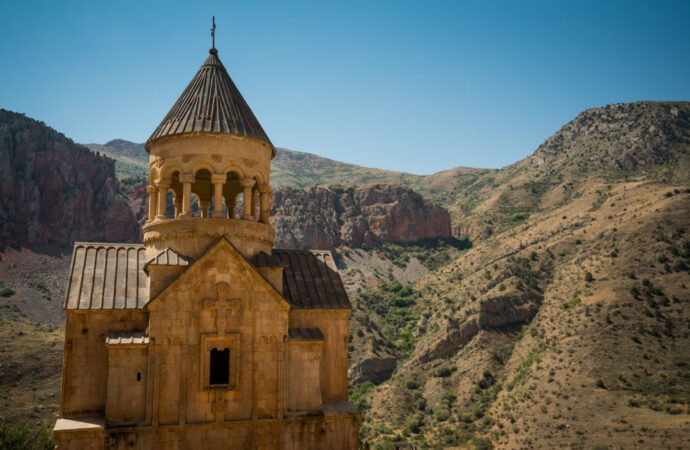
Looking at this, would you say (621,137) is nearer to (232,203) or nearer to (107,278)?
(232,203)

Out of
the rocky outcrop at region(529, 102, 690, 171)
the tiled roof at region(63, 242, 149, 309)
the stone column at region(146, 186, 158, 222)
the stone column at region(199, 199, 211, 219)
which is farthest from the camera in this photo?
the rocky outcrop at region(529, 102, 690, 171)

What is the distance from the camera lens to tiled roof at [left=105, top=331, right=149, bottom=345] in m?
13.9

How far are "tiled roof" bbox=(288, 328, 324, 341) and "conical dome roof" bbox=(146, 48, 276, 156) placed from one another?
5.55 metres

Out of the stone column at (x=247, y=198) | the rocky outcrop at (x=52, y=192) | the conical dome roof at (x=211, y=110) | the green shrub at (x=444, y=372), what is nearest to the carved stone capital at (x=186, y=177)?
the conical dome roof at (x=211, y=110)

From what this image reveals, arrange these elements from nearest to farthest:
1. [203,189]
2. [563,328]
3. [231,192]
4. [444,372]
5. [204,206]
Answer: [203,189]
[231,192]
[204,206]
[563,328]
[444,372]

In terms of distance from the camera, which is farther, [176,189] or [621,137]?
[621,137]

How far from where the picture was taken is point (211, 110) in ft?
54.2

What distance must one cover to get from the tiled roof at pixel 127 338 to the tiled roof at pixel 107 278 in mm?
649

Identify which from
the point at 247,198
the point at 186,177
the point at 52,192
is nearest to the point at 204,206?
the point at 186,177

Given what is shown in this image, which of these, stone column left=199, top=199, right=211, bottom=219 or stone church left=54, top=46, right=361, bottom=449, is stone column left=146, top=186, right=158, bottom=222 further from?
stone column left=199, top=199, right=211, bottom=219

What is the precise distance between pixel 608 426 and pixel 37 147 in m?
87.1

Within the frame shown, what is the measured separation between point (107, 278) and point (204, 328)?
3.12 m

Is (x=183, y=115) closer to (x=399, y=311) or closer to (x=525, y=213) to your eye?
(x=399, y=311)

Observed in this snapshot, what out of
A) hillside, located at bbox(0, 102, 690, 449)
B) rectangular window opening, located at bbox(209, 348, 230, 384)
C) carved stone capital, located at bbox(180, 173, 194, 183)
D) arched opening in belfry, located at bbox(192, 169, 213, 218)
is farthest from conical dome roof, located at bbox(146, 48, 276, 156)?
hillside, located at bbox(0, 102, 690, 449)
